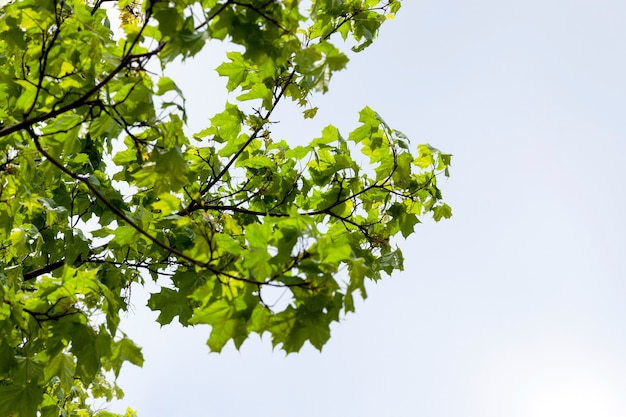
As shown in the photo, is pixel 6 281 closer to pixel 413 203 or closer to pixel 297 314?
pixel 297 314

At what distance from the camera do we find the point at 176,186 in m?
3.12

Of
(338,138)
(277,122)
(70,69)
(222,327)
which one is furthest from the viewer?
(277,122)

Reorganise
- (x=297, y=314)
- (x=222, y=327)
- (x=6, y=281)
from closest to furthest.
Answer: (x=297, y=314) < (x=222, y=327) < (x=6, y=281)

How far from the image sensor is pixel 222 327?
9.71ft

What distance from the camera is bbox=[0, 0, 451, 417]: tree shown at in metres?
2.78

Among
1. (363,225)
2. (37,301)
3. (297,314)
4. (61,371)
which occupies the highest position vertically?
(363,225)

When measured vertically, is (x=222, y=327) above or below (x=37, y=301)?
below

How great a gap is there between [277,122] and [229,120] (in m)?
0.44

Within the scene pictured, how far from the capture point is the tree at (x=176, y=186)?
2.78 meters

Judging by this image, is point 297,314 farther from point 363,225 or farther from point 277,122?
point 277,122

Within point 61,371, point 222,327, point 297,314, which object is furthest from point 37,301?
point 297,314

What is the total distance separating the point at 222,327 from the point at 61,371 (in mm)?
1229

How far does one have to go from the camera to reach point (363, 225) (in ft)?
16.7

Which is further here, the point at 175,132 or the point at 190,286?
the point at 190,286
